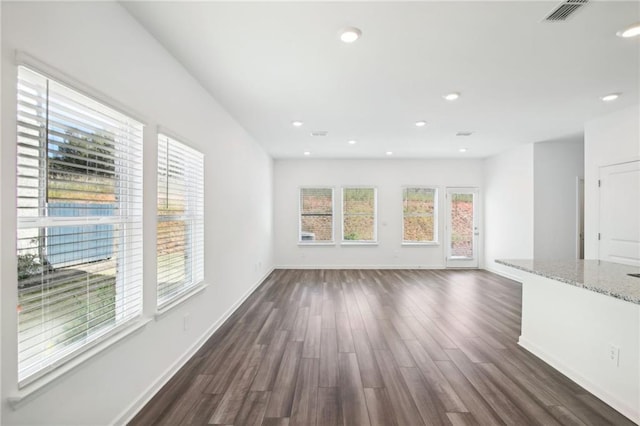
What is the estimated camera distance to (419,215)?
7.46m

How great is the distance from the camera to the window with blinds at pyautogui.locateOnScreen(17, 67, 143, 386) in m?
1.34

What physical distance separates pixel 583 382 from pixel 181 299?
3406 millimetres

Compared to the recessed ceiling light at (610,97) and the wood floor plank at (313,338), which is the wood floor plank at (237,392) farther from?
the recessed ceiling light at (610,97)

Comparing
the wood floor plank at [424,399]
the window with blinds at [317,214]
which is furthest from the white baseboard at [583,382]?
the window with blinds at [317,214]

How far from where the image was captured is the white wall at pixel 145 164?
4.09 ft

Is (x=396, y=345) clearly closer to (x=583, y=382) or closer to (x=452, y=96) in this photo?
(x=583, y=382)

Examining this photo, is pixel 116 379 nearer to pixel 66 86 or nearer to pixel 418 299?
pixel 66 86

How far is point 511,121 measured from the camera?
4340 millimetres

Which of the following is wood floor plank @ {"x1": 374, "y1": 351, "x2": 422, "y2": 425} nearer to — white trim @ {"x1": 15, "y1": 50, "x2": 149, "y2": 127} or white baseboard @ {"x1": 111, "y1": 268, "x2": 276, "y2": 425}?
white baseboard @ {"x1": 111, "y1": 268, "x2": 276, "y2": 425}

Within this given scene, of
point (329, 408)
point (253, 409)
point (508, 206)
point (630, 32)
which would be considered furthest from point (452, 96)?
point (508, 206)

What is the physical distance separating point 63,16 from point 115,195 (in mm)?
978

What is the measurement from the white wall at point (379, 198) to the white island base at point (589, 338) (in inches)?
172

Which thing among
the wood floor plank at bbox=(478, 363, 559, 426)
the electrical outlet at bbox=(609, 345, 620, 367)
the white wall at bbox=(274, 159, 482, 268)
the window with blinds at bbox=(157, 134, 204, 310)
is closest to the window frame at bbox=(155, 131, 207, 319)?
the window with blinds at bbox=(157, 134, 204, 310)

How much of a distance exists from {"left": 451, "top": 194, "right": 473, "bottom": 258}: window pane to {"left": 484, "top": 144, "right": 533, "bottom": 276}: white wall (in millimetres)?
353
